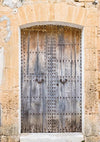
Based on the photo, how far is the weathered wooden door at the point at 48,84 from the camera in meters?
4.79

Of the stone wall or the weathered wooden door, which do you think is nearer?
the stone wall

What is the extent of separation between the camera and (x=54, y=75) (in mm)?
4809

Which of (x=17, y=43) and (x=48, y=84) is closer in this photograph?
(x=17, y=43)

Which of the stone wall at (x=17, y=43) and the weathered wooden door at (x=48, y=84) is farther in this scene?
the weathered wooden door at (x=48, y=84)

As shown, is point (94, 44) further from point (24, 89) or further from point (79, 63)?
point (24, 89)

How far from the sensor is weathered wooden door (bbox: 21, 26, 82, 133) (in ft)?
15.7

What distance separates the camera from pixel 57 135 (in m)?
4.67

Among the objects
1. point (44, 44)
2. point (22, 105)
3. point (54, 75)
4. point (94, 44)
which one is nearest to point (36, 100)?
point (22, 105)

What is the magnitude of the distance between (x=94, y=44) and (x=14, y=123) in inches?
84.4

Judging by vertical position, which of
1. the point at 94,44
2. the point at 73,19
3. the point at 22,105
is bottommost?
the point at 22,105

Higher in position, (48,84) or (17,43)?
(17,43)

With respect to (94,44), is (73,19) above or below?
above

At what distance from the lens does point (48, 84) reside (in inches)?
189

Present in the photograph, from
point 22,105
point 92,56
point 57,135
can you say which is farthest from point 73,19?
point 57,135
